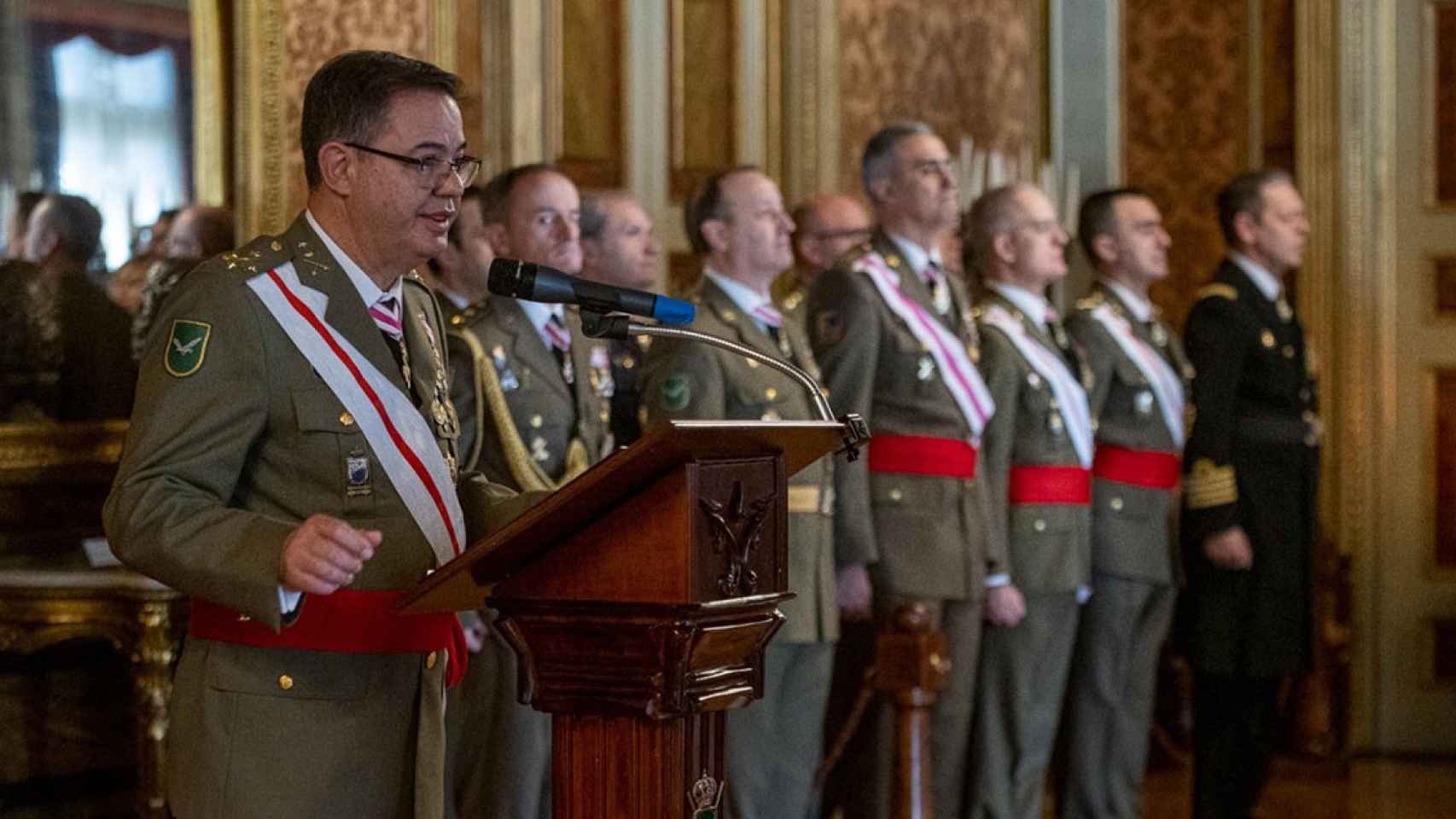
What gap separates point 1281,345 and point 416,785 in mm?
3095

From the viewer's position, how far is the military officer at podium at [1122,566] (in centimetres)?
458

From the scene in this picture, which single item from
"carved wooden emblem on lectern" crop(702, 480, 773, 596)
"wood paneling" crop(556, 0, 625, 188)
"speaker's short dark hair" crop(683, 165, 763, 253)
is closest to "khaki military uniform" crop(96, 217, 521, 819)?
"carved wooden emblem on lectern" crop(702, 480, 773, 596)

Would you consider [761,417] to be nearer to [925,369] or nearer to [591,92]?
[925,369]

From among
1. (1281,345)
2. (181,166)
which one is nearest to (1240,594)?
(1281,345)

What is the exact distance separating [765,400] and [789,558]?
0.95 ft

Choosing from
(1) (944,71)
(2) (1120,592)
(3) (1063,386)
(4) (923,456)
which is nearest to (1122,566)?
(2) (1120,592)

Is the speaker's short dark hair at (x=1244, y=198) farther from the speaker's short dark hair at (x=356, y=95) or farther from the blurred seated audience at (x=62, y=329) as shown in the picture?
the speaker's short dark hair at (x=356, y=95)

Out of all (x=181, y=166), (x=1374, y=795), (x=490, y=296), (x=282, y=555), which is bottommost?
(x=1374, y=795)

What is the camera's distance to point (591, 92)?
5527mm

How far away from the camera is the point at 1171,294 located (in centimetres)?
654

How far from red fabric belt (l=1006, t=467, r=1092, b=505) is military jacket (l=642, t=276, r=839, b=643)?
1.97ft

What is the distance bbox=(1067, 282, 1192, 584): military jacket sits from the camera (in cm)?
457

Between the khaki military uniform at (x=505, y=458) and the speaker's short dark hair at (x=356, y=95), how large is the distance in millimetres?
1437

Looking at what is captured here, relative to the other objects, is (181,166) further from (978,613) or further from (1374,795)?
(1374,795)
